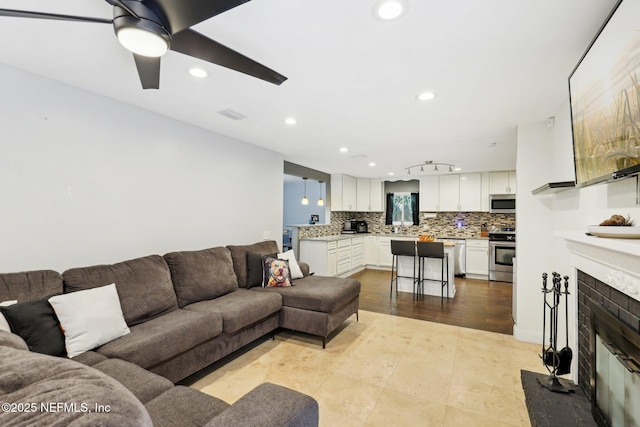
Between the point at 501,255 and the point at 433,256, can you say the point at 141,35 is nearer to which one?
the point at 433,256

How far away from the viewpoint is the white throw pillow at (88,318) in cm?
Result: 182

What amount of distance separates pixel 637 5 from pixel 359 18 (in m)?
1.12

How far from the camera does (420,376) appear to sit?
8.11 ft

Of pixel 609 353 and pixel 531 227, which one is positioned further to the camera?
pixel 531 227

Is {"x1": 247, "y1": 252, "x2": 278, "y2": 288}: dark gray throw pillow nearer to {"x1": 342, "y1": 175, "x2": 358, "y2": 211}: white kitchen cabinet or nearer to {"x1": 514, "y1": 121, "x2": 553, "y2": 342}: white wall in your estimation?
{"x1": 514, "y1": 121, "x2": 553, "y2": 342}: white wall

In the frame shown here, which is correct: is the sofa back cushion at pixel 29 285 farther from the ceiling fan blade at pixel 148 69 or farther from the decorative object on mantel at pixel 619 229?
the decorative object on mantel at pixel 619 229

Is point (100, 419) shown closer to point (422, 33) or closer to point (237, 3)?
point (237, 3)

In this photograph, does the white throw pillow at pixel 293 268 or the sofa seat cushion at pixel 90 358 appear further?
the white throw pillow at pixel 293 268

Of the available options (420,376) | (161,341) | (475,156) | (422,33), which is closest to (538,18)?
(422,33)

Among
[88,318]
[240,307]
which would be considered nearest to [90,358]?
[88,318]

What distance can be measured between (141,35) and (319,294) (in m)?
2.56

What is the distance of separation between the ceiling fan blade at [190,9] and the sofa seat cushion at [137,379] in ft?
5.66

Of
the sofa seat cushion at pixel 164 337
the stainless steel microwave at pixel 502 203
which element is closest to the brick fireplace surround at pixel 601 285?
the sofa seat cushion at pixel 164 337

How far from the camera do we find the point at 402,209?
7.59 metres
